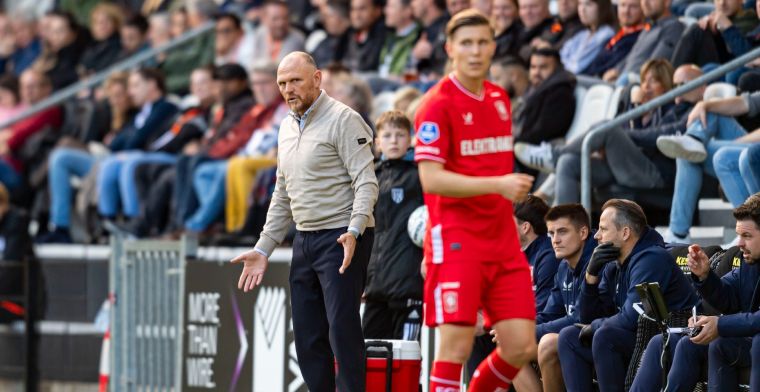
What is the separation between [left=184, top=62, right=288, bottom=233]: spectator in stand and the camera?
13.7 metres

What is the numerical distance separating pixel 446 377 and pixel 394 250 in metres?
3.28

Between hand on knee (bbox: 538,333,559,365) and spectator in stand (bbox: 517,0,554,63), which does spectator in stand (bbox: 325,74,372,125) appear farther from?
hand on knee (bbox: 538,333,559,365)

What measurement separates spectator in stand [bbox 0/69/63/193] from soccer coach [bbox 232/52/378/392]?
8.84m

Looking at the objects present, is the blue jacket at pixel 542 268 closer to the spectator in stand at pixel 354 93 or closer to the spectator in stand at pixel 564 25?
the spectator in stand at pixel 354 93

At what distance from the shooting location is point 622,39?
12234 mm

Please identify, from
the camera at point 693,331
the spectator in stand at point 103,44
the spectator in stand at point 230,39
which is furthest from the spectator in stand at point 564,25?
the spectator in stand at point 103,44

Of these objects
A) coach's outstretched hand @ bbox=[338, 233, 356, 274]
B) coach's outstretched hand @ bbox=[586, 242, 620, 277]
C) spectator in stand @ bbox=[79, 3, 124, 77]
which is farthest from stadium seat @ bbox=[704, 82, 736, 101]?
spectator in stand @ bbox=[79, 3, 124, 77]

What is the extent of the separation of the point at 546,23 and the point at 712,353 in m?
6.00

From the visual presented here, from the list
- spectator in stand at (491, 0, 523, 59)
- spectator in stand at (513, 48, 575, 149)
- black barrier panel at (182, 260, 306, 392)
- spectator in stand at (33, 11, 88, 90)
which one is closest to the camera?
black barrier panel at (182, 260, 306, 392)

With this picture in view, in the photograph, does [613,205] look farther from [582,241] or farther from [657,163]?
[657,163]

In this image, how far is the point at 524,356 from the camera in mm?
6891

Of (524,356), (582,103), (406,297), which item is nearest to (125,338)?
(406,297)

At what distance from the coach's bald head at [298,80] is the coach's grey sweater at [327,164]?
0.07 m

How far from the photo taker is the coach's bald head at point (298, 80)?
311 inches
